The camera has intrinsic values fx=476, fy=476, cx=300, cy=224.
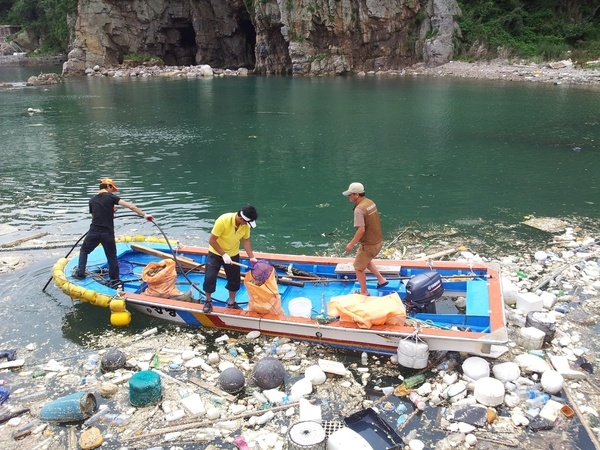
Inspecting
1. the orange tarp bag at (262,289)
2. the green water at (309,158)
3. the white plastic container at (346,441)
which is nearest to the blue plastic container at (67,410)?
the orange tarp bag at (262,289)

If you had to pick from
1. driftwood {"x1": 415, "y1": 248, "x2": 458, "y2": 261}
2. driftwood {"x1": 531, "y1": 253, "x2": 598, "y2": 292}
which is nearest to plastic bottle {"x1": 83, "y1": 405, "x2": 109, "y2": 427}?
driftwood {"x1": 415, "y1": 248, "x2": 458, "y2": 261}

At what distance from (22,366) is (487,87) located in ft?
130

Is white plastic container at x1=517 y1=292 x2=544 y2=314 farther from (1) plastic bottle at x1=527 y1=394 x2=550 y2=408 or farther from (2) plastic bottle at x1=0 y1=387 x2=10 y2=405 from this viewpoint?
(2) plastic bottle at x1=0 y1=387 x2=10 y2=405

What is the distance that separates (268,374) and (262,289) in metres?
1.30

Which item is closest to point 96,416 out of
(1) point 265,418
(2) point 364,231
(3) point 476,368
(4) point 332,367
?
(1) point 265,418

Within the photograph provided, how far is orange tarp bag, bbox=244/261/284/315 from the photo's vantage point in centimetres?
711

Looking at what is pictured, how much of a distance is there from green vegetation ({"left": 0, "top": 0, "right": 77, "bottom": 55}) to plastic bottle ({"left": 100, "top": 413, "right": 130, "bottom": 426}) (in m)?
80.4

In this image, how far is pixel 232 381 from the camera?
6246 mm

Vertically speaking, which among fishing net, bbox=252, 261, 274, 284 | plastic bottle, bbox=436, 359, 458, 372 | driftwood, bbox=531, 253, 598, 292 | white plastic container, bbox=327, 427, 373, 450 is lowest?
plastic bottle, bbox=436, 359, 458, 372

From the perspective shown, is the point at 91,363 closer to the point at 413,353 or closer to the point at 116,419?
the point at 116,419

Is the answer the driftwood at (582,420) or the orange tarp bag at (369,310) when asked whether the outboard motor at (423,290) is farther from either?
the driftwood at (582,420)

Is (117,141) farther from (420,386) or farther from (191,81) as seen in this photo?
(191,81)

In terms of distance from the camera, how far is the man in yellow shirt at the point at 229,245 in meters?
6.98

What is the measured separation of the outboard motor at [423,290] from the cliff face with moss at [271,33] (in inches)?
2003
